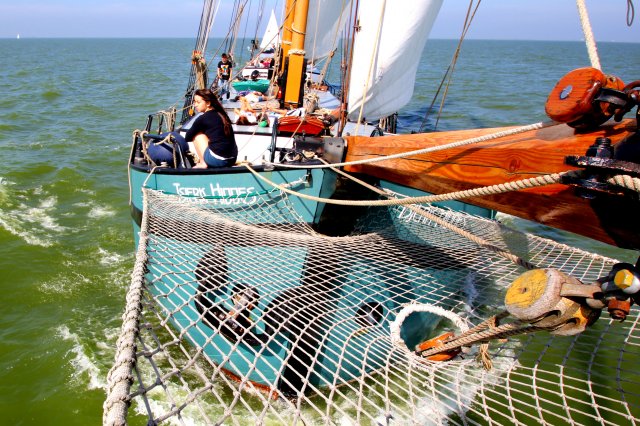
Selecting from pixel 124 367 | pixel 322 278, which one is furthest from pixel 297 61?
pixel 124 367

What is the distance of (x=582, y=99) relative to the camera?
150 centimetres

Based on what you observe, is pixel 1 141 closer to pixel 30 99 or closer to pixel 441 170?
pixel 30 99

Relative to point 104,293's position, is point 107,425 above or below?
above

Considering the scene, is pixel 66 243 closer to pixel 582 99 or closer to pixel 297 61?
pixel 297 61

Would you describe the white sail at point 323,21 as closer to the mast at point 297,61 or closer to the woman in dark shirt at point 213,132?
the mast at point 297,61

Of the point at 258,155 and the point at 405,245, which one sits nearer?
the point at 405,245

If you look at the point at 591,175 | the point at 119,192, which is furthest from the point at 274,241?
the point at 119,192

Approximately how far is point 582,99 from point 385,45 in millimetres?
3479

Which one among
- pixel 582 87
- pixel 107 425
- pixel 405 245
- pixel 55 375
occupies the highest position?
pixel 582 87

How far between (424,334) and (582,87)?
15.6 feet

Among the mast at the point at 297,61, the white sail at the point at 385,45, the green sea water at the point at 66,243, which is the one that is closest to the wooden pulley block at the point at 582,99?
the white sail at the point at 385,45

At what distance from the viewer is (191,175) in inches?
196

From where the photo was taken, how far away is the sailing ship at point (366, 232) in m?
1.58

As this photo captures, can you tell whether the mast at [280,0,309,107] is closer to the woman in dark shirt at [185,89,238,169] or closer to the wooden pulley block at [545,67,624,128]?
the woman in dark shirt at [185,89,238,169]
